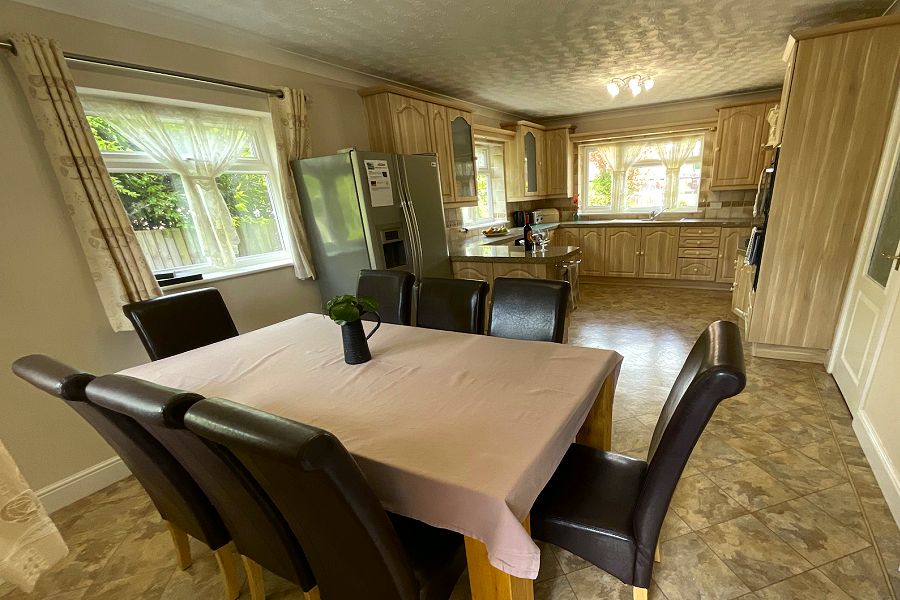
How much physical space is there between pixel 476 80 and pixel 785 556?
3711mm

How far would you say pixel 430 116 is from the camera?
341 centimetres

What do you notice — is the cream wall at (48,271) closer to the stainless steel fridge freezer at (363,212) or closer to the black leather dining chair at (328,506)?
the stainless steel fridge freezer at (363,212)

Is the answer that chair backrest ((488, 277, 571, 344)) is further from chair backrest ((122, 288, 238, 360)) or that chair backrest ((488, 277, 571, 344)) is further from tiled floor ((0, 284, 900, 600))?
chair backrest ((122, 288, 238, 360))

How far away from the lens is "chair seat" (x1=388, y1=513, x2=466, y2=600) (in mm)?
914

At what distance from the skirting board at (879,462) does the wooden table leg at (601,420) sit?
45.4 inches

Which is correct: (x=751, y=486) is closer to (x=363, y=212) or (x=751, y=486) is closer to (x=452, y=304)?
(x=452, y=304)

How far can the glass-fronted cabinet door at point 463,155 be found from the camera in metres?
3.83

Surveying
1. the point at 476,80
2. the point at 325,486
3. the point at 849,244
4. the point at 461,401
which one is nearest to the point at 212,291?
the point at 461,401

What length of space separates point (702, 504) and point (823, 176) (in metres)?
2.24

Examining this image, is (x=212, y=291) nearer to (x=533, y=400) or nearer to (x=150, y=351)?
(x=150, y=351)

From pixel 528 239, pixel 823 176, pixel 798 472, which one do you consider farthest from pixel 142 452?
pixel 823 176

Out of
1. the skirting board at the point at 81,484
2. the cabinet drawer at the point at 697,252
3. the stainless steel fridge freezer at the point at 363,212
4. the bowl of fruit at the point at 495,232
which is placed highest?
the stainless steel fridge freezer at the point at 363,212

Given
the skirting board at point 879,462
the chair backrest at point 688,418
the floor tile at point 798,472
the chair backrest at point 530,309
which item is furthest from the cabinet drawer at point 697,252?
the chair backrest at point 688,418

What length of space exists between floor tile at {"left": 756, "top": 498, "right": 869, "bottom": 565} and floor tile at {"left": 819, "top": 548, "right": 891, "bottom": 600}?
2 cm
